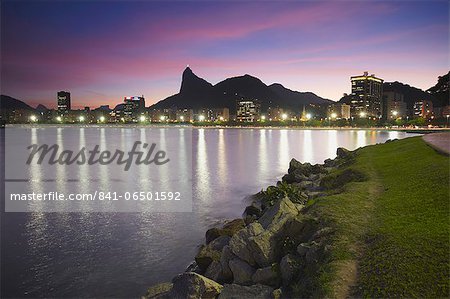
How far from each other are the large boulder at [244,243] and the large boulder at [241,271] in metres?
0.19

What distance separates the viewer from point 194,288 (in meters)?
9.89

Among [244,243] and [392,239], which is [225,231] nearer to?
[244,243]

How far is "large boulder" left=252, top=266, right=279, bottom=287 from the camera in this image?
10.1 m

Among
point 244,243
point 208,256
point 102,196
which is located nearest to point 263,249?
point 244,243

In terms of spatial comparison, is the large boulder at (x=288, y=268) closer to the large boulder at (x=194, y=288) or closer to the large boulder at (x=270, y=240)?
the large boulder at (x=270, y=240)

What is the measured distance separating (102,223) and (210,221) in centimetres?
648

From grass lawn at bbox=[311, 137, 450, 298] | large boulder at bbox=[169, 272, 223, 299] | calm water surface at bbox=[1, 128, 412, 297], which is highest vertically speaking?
grass lawn at bbox=[311, 137, 450, 298]

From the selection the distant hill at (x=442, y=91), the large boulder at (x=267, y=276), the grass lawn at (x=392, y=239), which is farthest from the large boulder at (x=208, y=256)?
the distant hill at (x=442, y=91)

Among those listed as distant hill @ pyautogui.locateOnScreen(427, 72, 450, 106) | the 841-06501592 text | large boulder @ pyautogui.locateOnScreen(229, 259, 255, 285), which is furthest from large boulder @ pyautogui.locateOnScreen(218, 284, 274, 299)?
distant hill @ pyautogui.locateOnScreen(427, 72, 450, 106)

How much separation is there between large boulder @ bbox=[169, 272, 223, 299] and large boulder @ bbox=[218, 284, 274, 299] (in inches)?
14.5

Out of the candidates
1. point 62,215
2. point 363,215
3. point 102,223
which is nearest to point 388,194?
point 363,215

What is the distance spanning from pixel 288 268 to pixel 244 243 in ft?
6.44

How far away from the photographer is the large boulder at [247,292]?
371 inches

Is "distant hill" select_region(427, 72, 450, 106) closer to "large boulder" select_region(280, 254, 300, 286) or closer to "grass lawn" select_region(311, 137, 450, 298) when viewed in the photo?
"grass lawn" select_region(311, 137, 450, 298)
